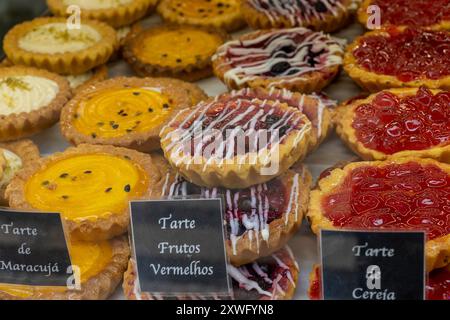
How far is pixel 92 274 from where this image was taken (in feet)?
6.10

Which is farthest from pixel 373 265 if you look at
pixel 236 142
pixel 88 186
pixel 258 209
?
A: pixel 88 186

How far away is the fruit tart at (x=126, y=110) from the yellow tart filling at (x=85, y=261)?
1.58 ft

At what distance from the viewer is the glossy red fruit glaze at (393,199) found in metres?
1.72

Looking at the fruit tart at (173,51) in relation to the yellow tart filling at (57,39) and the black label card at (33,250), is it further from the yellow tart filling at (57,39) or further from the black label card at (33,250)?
the black label card at (33,250)

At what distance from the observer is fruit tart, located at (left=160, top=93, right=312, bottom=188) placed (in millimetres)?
1849

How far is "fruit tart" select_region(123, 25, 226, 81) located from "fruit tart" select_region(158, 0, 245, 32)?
2.8 inches

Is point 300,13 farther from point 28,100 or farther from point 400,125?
point 28,100

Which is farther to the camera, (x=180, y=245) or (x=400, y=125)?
(x=400, y=125)

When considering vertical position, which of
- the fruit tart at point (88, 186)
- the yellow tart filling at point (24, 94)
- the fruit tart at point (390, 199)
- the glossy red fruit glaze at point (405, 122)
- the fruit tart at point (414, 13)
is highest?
the fruit tart at point (414, 13)

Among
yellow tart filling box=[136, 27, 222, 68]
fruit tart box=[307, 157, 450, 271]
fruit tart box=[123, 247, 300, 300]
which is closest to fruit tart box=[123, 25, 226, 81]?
yellow tart filling box=[136, 27, 222, 68]

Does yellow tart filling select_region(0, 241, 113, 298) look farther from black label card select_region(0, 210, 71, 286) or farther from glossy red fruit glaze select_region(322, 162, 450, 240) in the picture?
glossy red fruit glaze select_region(322, 162, 450, 240)

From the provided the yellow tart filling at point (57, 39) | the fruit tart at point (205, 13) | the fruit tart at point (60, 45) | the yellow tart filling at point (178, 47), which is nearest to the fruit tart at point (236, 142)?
the yellow tart filling at point (178, 47)

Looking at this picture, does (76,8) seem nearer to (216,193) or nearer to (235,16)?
(235,16)

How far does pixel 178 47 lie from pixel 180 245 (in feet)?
5.13
